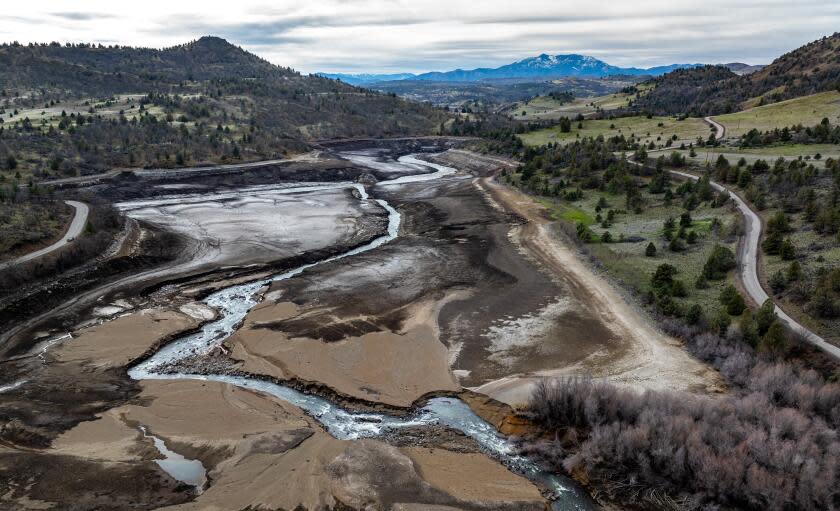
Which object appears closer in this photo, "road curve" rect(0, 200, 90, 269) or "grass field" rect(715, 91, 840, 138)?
"road curve" rect(0, 200, 90, 269)

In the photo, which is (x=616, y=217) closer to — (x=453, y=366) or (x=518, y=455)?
(x=453, y=366)

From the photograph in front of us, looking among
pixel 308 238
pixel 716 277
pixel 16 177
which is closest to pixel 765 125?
pixel 716 277

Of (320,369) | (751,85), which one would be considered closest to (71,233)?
(320,369)

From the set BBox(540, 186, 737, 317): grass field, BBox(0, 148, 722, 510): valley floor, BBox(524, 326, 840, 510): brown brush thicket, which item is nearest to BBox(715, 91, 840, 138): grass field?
BBox(540, 186, 737, 317): grass field

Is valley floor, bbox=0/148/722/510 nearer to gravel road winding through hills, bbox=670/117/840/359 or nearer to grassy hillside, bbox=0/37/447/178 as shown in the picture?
gravel road winding through hills, bbox=670/117/840/359

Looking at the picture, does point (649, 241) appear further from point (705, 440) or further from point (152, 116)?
point (152, 116)

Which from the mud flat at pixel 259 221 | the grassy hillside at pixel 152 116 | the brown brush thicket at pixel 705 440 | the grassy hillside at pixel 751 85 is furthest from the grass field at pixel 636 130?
the brown brush thicket at pixel 705 440

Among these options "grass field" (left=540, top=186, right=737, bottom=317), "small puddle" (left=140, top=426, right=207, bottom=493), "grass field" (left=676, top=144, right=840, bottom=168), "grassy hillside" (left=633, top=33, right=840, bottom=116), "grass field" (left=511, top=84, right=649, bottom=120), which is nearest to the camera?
"small puddle" (left=140, top=426, right=207, bottom=493)
